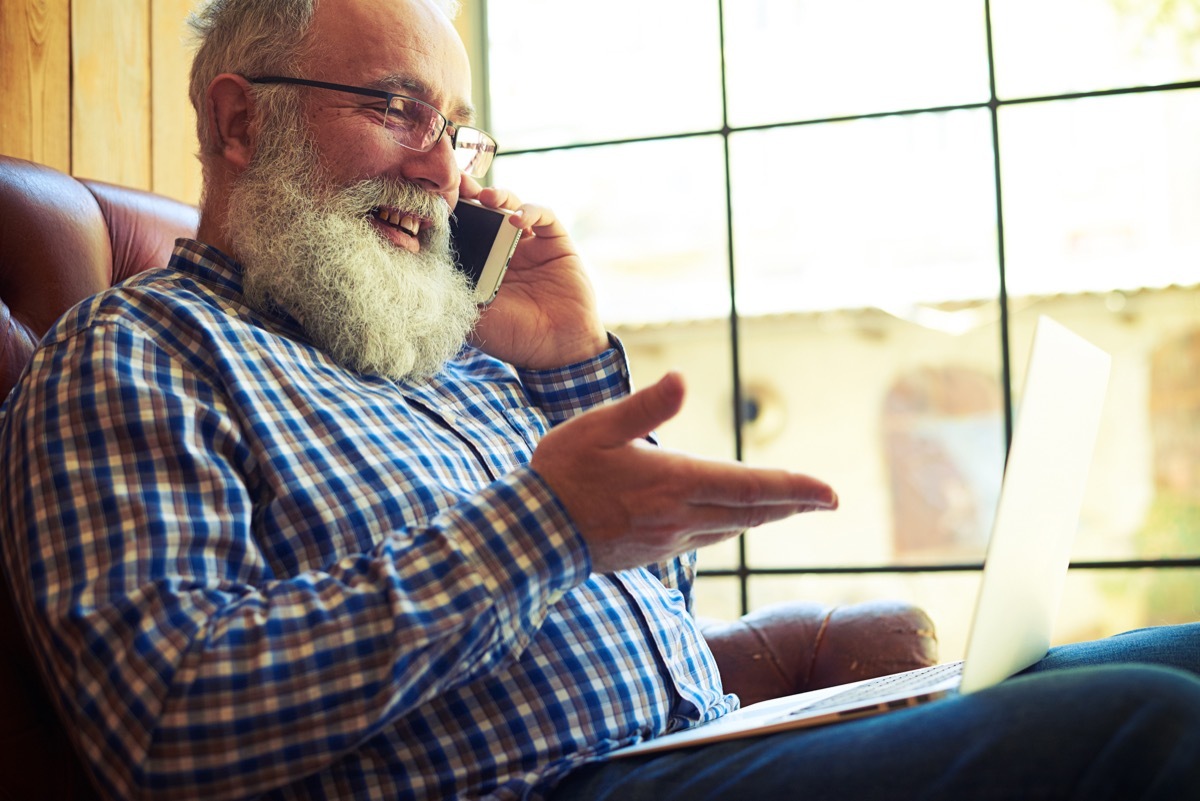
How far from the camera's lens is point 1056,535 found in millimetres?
1065

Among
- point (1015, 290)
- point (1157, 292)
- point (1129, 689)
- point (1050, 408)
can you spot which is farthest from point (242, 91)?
point (1157, 292)

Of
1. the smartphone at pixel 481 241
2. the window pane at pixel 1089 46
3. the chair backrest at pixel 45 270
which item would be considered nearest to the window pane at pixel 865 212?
the window pane at pixel 1089 46

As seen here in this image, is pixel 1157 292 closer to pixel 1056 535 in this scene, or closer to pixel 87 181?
pixel 1056 535

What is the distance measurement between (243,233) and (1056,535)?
103 centimetres

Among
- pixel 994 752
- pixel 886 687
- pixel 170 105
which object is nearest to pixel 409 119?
pixel 170 105

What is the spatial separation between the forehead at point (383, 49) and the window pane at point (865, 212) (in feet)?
4.18

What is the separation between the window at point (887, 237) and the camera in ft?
8.09

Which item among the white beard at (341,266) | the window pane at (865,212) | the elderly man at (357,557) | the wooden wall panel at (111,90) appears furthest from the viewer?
the window pane at (865,212)

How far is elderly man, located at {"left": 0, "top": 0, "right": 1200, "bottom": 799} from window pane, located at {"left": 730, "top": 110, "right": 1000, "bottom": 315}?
142 centimetres

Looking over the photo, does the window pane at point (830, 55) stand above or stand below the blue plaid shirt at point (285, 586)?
above

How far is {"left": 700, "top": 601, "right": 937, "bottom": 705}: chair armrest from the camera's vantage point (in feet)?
5.28

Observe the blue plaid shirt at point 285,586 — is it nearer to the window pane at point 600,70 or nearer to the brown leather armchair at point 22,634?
the brown leather armchair at point 22,634

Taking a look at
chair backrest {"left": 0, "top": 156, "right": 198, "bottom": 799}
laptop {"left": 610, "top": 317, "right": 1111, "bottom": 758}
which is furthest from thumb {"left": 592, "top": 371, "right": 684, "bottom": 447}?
chair backrest {"left": 0, "top": 156, "right": 198, "bottom": 799}

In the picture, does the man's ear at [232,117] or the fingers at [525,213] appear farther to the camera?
the fingers at [525,213]
